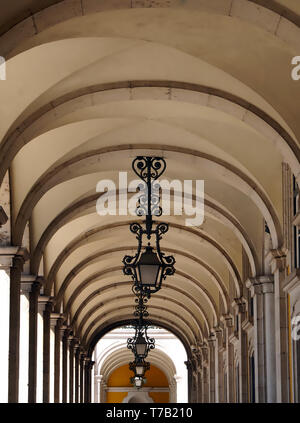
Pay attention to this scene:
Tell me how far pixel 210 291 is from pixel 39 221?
38.7 ft

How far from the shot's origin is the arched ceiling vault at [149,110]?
10438 millimetres

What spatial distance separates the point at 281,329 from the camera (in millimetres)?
15297

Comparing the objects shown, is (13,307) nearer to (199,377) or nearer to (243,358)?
(243,358)

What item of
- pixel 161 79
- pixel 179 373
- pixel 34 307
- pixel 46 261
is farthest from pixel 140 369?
pixel 179 373

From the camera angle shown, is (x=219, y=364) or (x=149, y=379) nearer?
(x=219, y=364)

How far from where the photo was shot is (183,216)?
22.2 m

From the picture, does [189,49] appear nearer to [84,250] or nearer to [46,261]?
[46,261]

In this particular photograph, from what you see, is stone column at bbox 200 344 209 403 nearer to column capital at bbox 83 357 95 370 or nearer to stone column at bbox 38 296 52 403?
column capital at bbox 83 357 95 370

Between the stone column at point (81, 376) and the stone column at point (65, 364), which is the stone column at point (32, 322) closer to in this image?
the stone column at point (65, 364)

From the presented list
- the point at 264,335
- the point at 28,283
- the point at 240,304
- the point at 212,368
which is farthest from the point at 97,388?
the point at 264,335

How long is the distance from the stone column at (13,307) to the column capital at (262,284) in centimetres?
513

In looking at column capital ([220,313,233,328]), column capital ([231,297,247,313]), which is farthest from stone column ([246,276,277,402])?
column capital ([220,313,233,328])

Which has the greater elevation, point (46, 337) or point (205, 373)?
point (205, 373)

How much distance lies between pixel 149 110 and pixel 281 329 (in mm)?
4311
